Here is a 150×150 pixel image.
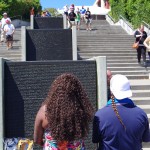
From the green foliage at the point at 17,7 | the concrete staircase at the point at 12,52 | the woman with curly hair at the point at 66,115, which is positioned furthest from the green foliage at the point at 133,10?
the woman with curly hair at the point at 66,115

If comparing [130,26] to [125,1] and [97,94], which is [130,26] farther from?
[97,94]

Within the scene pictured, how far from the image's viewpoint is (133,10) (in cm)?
2862

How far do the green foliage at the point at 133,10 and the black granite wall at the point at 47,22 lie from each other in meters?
7.79

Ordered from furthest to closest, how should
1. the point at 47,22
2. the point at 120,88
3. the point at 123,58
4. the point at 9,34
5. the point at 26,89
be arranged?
the point at 9,34, the point at 47,22, the point at 123,58, the point at 26,89, the point at 120,88

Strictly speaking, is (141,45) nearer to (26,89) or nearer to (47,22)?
(47,22)

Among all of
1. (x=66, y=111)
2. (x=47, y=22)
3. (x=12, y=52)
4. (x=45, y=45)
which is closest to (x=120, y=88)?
(x=66, y=111)

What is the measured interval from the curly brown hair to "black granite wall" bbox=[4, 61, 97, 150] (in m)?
1.60

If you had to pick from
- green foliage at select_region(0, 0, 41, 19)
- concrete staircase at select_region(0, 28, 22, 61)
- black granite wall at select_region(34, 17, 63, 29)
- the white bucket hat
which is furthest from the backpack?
green foliage at select_region(0, 0, 41, 19)

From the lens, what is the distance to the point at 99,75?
5.55 meters

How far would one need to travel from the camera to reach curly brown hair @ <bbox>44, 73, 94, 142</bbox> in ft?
12.4

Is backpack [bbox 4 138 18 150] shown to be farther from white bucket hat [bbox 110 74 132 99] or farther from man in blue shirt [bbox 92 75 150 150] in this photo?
white bucket hat [bbox 110 74 132 99]

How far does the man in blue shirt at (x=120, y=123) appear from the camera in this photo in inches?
151

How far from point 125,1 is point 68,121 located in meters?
28.2

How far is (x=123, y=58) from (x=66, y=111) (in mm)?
12793
